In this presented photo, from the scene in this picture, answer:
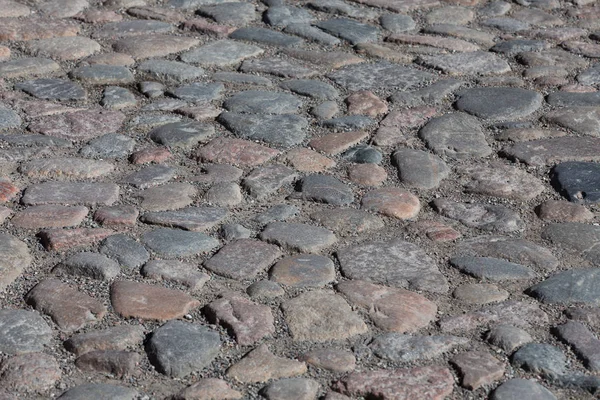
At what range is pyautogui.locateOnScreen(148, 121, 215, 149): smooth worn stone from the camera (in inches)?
157

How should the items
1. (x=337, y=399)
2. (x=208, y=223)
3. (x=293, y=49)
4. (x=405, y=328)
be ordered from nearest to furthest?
(x=337, y=399)
(x=405, y=328)
(x=208, y=223)
(x=293, y=49)

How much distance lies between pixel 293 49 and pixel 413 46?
1.77 ft

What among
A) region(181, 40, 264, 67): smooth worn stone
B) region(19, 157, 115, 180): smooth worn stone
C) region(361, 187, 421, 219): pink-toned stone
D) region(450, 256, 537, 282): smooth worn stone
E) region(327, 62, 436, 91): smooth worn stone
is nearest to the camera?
region(450, 256, 537, 282): smooth worn stone

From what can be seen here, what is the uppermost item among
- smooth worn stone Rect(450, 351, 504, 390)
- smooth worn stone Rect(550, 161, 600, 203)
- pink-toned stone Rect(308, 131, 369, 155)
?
smooth worn stone Rect(450, 351, 504, 390)

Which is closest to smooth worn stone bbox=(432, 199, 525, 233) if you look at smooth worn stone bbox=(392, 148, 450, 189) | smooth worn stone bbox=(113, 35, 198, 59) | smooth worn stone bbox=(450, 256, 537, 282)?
smooth worn stone bbox=(392, 148, 450, 189)

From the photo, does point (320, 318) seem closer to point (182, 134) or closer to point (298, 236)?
point (298, 236)

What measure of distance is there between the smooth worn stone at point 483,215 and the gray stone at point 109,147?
110 centimetres

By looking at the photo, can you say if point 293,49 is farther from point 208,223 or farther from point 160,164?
point 208,223

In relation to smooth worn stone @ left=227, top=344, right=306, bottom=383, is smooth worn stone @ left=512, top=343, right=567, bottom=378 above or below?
above

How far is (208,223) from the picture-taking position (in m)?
3.42

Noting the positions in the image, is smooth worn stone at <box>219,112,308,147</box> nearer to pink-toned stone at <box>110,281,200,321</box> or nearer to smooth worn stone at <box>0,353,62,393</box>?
pink-toned stone at <box>110,281,200,321</box>

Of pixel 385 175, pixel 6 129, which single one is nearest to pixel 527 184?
pixel 385 175

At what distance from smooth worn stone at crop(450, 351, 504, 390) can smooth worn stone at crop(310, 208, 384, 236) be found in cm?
75

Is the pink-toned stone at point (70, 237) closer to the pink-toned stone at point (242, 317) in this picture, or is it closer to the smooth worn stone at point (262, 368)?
the pink-toned stone at point (242, 317)
